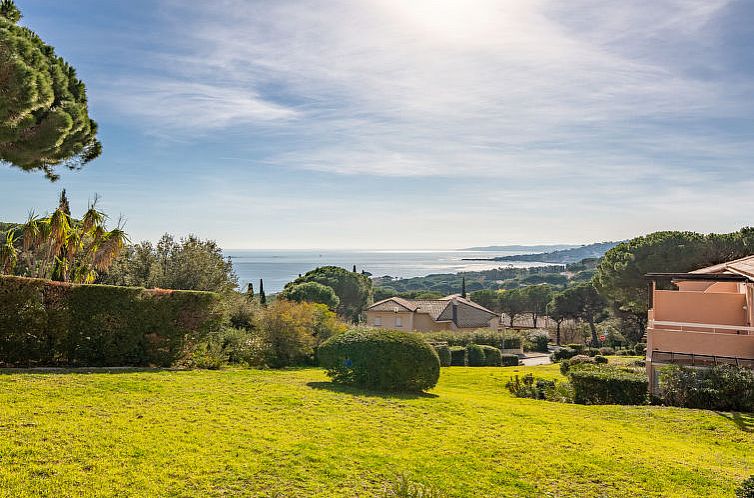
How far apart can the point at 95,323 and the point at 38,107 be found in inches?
248

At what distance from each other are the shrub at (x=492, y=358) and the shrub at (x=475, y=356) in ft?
1.11

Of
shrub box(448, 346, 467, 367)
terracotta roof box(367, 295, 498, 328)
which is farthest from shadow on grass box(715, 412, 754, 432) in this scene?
terracotta roof box(367, 295, 498, 328)

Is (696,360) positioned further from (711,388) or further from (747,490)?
(747,490)

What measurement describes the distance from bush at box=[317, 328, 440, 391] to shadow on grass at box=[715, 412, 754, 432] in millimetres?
6521

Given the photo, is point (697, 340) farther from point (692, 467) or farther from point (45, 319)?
point (45, 319)

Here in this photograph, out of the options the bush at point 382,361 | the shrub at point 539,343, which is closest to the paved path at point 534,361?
the shrub at point 539,343

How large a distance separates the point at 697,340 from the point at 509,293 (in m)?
63.8

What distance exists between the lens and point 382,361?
12.5 m

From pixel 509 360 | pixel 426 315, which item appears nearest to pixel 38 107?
pixel 509 360

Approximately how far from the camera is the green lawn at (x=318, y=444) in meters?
6.15

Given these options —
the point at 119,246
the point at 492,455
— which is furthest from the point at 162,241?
the point at 492,455

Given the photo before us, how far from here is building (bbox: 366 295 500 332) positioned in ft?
152

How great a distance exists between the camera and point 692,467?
795 centimetres

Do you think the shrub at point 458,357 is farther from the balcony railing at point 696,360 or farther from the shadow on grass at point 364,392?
the shadow on grass at point 364,392
